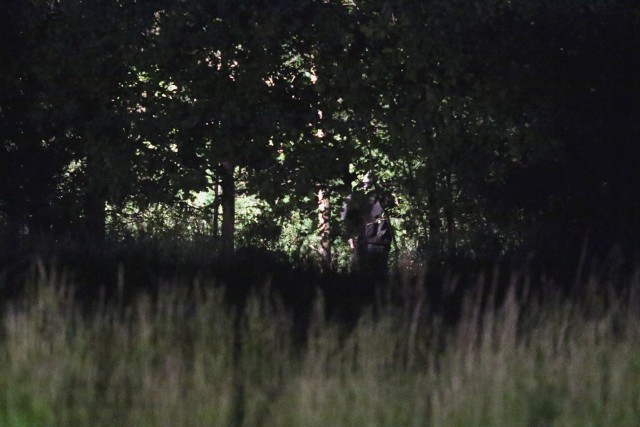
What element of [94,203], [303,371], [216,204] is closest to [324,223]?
[216,204]

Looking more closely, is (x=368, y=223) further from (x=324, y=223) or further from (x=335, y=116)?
(x=335, y=116)

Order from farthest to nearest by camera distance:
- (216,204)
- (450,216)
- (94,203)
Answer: (94,203)
(216,204)
(450,216)

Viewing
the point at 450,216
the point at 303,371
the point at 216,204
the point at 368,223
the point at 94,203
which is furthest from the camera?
the point at 94,203

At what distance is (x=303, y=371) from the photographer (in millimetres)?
5227

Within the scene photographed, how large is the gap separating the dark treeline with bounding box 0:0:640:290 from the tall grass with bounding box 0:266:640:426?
307 centimetres

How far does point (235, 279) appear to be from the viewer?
8414 mm

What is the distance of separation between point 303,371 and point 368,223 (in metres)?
5.41

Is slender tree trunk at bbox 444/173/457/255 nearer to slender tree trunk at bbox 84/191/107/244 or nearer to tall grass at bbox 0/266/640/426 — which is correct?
slender tree trunk at bbox 84/191/107/244

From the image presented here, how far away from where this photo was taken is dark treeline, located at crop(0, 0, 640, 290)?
919cm

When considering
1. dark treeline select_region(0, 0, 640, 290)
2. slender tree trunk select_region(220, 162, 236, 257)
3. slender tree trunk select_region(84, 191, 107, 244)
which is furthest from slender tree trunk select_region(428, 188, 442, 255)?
slender tree trunk select_region(84, 191, 107, 244)

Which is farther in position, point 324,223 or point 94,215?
point 94,215

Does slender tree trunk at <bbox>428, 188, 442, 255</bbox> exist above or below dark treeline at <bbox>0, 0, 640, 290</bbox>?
below

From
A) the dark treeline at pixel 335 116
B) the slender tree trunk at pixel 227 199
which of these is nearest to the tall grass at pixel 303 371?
the dark treeline at pixel 335 116

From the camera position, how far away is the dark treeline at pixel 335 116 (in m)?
9.19
